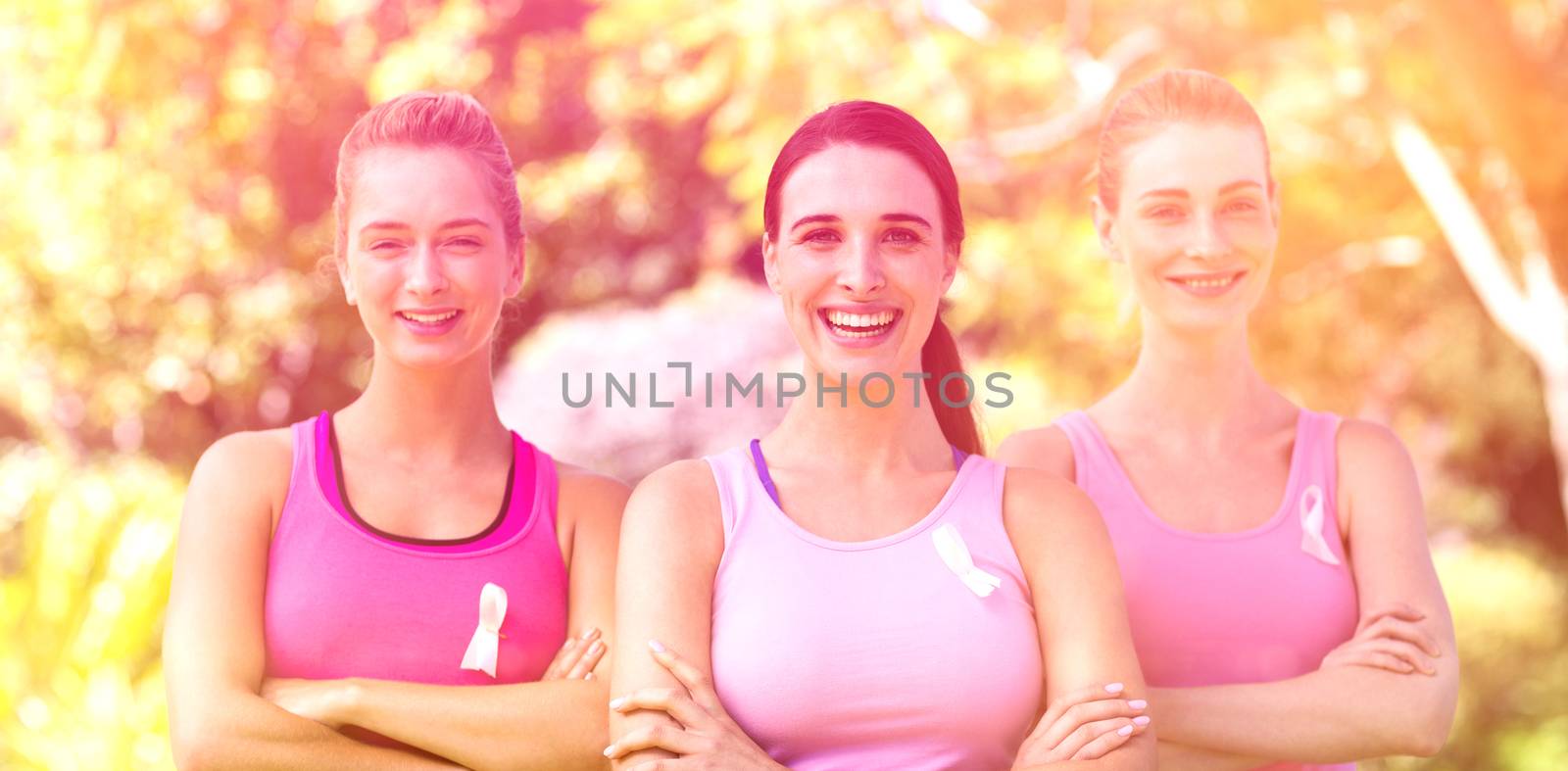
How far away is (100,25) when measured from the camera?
972 cm

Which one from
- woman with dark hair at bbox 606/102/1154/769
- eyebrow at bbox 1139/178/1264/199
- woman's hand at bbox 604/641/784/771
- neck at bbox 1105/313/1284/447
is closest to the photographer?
woman's hand at bbox 604/641/784/771

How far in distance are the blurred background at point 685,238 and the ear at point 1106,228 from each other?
2241 mm

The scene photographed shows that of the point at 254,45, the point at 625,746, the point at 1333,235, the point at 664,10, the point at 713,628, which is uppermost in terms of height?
the point at 254,45

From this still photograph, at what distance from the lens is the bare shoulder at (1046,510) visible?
277 centimetres

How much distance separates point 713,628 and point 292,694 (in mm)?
761

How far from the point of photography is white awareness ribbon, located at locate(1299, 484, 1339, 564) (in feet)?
10.2

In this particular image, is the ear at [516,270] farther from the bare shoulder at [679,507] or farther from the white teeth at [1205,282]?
the white teeth at [1205,282]

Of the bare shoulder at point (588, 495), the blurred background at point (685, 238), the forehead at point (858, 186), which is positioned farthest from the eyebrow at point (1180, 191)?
the blurred background at point (685, 238)

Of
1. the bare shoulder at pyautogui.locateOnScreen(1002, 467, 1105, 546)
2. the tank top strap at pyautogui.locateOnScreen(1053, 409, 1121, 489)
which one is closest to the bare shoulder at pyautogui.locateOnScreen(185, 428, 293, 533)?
the bare shoulder at pyautogui.locateOnScreen(1002, 467, 1105, 546)

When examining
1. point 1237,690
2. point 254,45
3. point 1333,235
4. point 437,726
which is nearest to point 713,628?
point 437,726

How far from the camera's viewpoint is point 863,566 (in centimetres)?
273

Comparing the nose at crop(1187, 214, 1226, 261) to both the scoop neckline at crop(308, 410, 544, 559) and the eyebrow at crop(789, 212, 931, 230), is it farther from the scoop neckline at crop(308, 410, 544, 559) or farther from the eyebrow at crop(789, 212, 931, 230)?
the scoop neckline at crop(308, 410, 544, 559)

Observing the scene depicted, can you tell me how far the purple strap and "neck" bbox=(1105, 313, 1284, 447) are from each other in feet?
1.67

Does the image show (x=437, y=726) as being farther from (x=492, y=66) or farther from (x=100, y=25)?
(x=492, y=66)
